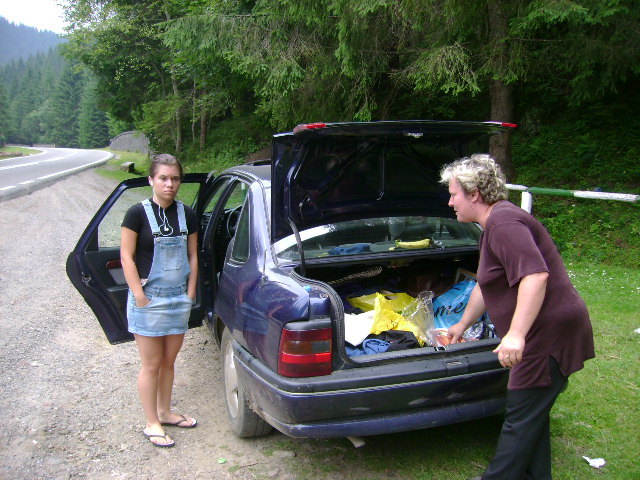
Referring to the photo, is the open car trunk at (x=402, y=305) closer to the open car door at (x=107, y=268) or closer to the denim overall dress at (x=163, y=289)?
the denim overall dress at (x=163, y=289)

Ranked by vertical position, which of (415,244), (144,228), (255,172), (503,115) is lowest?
(415,244)

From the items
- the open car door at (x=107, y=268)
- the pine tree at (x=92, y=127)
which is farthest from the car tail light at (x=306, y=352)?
the pine tree at (x=92, y=127)

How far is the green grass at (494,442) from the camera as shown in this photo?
309cm

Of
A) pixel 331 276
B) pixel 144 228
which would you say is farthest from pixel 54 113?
pixel 144 228

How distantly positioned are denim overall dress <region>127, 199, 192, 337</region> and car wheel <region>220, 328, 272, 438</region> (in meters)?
0.39

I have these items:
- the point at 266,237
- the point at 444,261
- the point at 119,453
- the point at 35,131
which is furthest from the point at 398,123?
the point at 35,131

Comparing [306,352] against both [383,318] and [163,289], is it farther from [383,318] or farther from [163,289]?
[163,289]

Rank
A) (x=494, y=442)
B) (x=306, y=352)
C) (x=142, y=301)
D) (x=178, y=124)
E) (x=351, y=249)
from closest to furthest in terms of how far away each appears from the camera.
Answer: (x=306, y=352)
(x=142, y=301)
(x=494, y=442)
(x=351, y=249)
(x=178, y=124)

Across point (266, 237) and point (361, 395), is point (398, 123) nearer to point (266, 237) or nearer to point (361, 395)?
point (266, 237)

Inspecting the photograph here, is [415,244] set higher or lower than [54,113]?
lower

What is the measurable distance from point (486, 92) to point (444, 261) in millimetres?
9064

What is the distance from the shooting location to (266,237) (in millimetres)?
3465

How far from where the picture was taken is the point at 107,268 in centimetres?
408

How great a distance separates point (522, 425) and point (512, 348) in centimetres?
47
